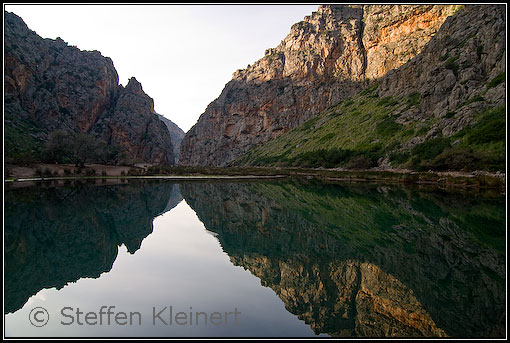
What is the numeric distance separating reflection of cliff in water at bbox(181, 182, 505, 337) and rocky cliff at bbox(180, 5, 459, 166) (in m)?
92.1

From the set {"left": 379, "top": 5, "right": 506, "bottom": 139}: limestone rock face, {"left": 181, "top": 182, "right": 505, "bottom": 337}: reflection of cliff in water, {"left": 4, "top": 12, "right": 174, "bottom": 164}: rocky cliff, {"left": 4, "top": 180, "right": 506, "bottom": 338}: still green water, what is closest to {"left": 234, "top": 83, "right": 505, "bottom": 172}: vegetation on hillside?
{"left": 379, "top": 5, "right": 506, "bottom": 139}: limestone rock face

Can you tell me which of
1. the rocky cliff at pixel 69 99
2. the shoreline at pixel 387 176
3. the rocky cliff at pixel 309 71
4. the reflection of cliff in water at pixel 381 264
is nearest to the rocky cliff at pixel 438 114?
the shoreline at pixel 387 176

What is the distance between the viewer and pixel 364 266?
9109 millimetres

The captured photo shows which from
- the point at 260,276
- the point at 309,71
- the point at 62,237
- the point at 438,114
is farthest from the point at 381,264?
the point at 309,71

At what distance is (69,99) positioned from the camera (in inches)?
4291

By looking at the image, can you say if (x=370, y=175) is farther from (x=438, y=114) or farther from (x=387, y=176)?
(x=438, y=114)

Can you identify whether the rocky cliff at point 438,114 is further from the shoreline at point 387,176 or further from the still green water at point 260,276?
the still green water at point 260,276

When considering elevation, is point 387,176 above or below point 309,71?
below

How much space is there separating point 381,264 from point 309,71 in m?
118

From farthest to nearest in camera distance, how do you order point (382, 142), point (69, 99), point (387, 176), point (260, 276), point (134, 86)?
point (134, 86) → point (69, 99) → point (382, 142) → point (387, 176) → point (260, 276)

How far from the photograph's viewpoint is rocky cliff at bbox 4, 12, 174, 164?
8638cm

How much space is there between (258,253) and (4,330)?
23.0ft

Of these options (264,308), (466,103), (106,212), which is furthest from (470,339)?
(466,103)

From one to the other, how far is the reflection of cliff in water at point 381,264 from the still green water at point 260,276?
0.14ft
